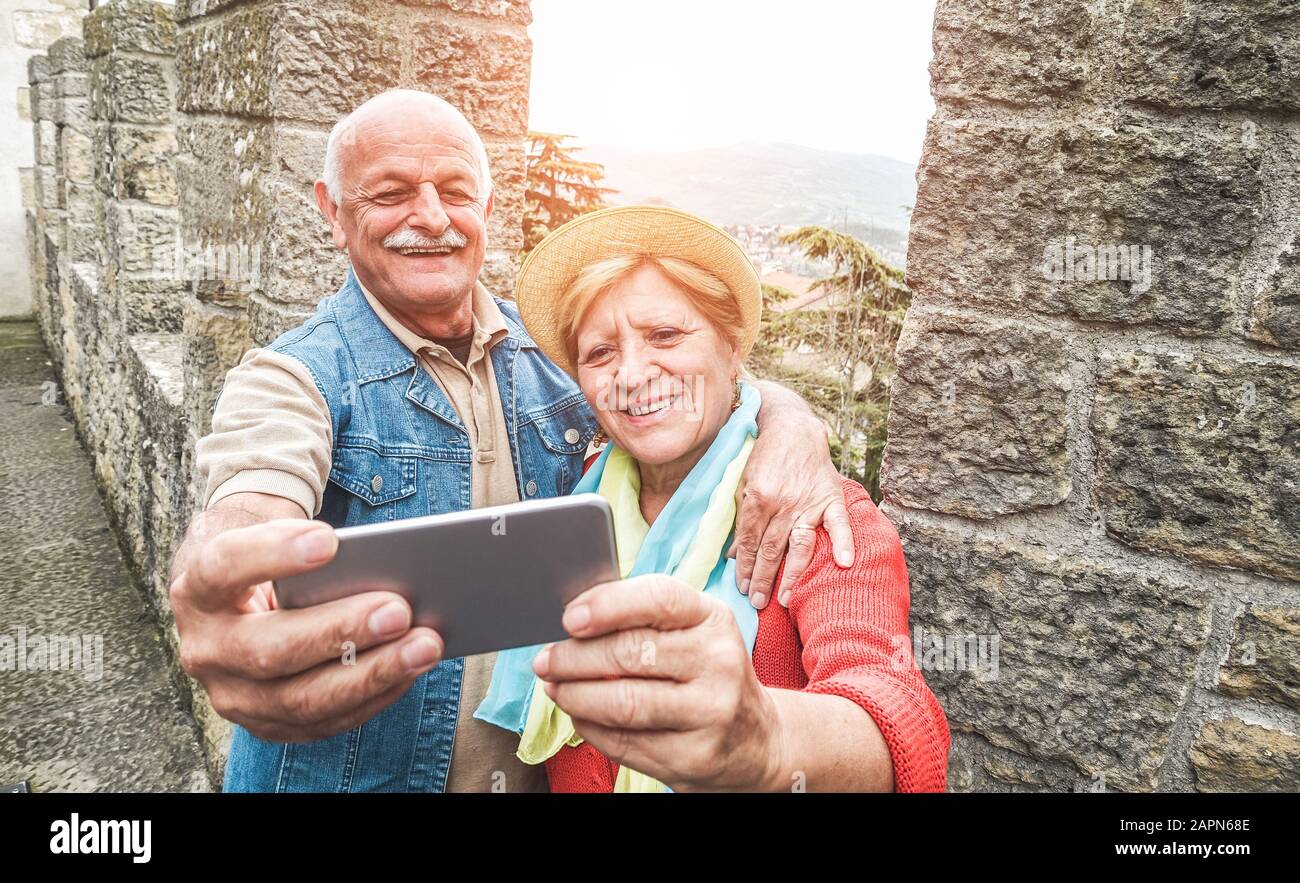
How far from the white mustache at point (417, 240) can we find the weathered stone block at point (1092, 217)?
0.92 meters

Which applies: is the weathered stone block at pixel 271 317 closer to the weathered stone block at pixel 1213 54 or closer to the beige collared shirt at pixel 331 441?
the beige collared shirt at pixel 331 441

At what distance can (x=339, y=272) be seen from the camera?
2172 millimetres

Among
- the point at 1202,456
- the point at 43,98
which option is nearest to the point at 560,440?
the point at 1202,456

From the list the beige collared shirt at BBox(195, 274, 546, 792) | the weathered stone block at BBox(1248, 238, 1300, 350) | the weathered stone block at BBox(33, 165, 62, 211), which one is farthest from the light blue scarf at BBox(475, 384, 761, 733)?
the weathered stone block at BBox(33, 165, 62, 211)

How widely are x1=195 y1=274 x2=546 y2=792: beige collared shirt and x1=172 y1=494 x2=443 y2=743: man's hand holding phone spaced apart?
0.31m

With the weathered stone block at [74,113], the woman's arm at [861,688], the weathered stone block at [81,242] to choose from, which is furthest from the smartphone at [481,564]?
the weathered stone block at [74,113]

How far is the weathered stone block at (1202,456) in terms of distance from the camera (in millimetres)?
1251

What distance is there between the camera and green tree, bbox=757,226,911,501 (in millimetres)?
9625

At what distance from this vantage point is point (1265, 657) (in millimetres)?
1286

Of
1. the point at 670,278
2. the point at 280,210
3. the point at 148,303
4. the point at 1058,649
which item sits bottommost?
the point at 1058,649

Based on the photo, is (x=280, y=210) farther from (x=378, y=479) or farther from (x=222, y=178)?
(x=378, y=479)

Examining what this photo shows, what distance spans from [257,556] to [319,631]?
0.35 feet
